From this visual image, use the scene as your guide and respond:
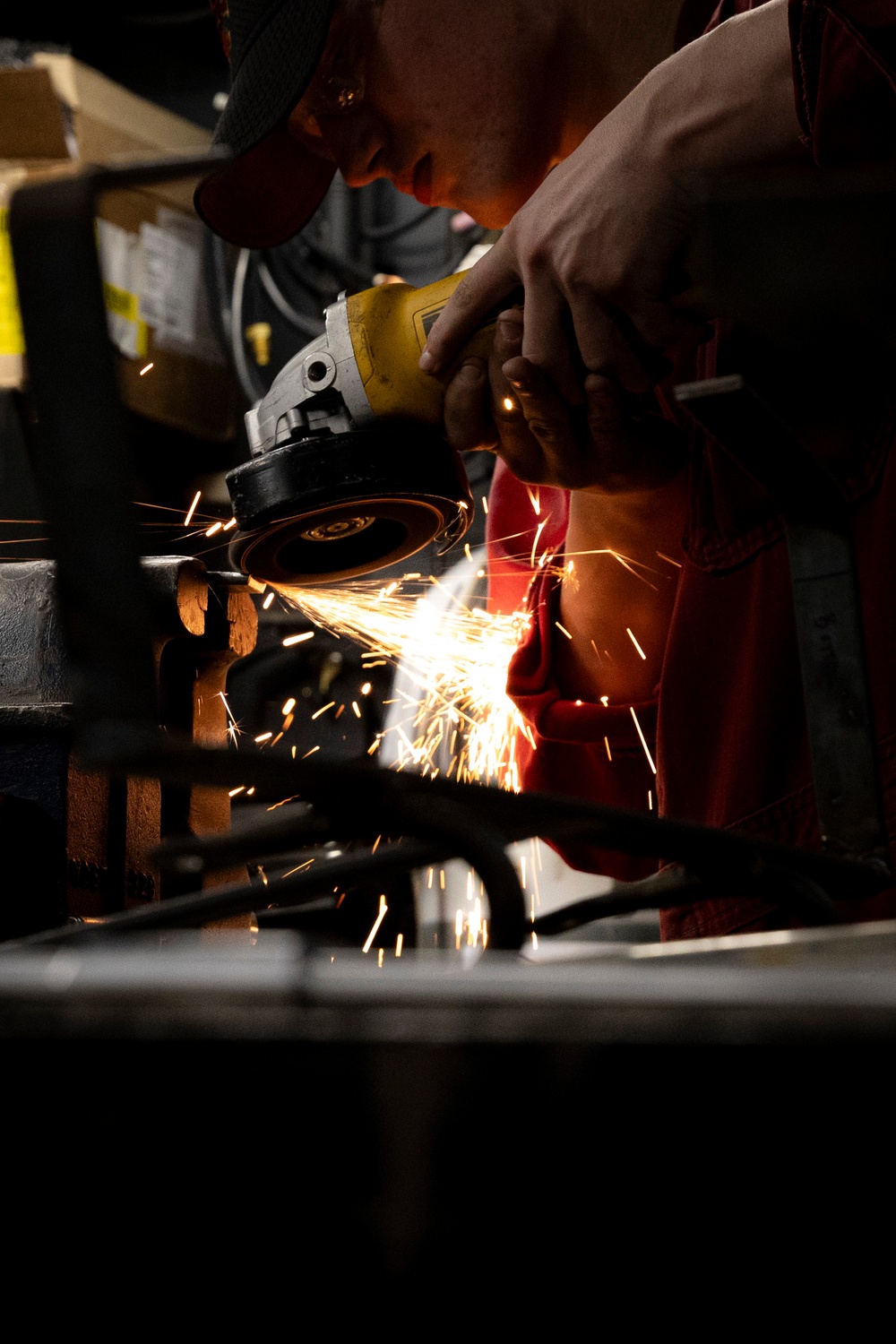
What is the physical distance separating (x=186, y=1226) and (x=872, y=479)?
3.01ft

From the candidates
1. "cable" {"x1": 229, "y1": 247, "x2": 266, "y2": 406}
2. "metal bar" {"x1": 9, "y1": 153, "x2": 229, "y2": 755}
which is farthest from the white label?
"metal bar" {"x1": 9, "y1": 153, "x2": 229, "y2": 755}

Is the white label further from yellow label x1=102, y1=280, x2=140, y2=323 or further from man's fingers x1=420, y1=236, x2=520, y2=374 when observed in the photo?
man's fingers x1=420, y1=236, x2=520, y2=374

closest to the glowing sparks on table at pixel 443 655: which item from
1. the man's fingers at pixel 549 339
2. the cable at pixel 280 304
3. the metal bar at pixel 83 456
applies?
the man's fingers at pixel 549 339

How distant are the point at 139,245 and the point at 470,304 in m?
2.54

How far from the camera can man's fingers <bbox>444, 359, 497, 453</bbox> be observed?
4.00 ft

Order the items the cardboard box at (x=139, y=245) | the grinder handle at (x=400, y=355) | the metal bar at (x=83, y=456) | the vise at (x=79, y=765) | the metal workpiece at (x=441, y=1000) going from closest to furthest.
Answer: the metal workpiece at (x=441, y=1000)
the metal bar at (x=83, y=456)
the vise at (x=79, y=765)
the grinder handle at (x=400, y=355)
the cardboard box at (x=139, y=245)

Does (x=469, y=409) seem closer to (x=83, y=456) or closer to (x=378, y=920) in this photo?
(x=378, y=920)

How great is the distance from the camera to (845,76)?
2.67 feet

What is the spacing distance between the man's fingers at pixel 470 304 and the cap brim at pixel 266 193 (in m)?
0.46

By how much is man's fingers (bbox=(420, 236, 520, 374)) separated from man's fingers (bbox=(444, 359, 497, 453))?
28 mm

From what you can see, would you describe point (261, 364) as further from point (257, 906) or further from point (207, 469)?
point (257, 906)

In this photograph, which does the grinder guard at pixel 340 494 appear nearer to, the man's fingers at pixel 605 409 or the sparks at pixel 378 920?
the man's fingers at pixel 605 409

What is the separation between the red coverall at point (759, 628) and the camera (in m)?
0.82

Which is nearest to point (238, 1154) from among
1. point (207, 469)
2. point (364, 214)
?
point (207, 469)
